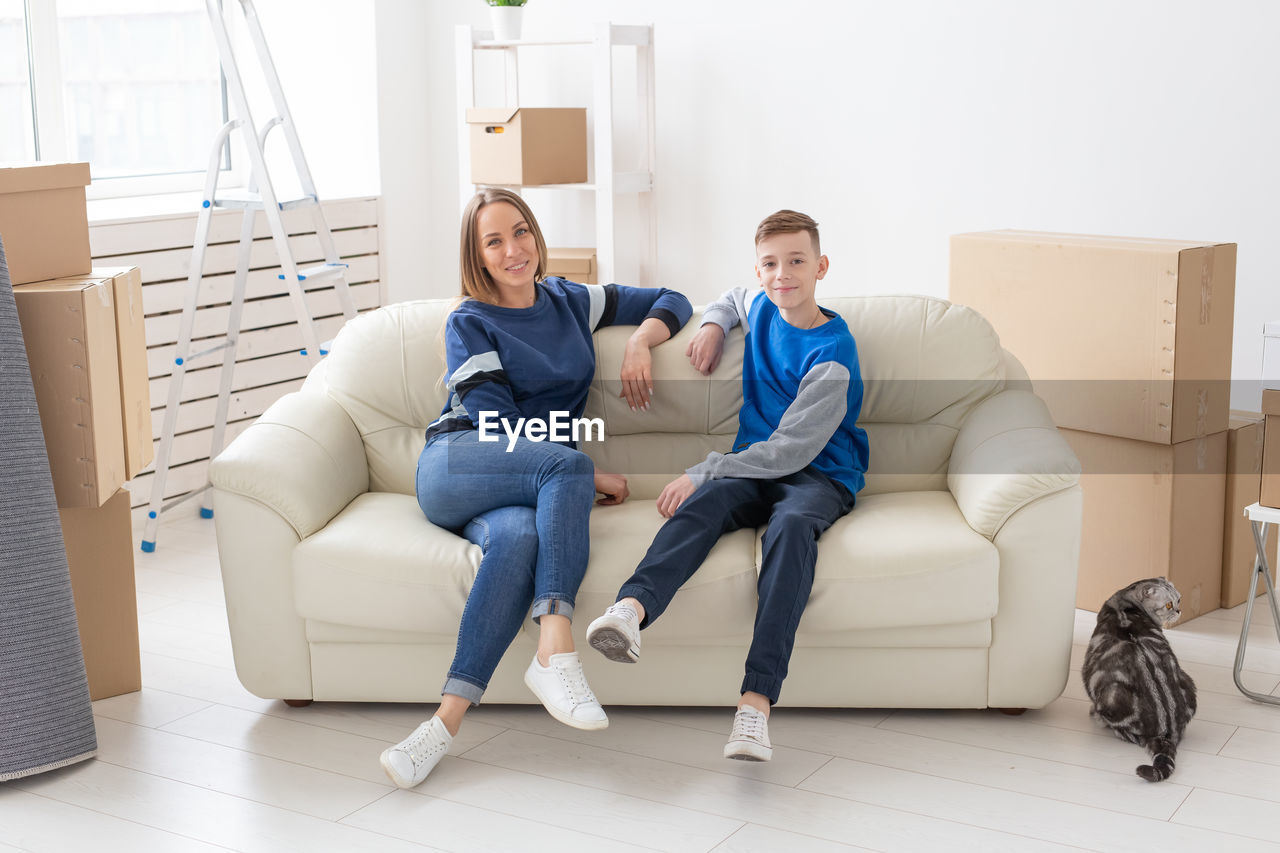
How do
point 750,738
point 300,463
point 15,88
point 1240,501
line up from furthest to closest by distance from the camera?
point 15,88 → point 1240,501 → point 300,463 → point 750,738

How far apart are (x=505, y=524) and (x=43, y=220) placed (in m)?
1.05

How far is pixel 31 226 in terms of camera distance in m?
2.41

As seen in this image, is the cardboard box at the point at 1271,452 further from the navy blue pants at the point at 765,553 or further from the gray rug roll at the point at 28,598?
the gray rug roll at the point at 28,598

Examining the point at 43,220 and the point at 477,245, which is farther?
the point at 477,245

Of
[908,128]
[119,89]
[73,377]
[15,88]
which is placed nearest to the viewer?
[73,377]

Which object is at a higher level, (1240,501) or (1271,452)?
(1271,452)

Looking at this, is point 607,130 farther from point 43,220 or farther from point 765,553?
point 765,553

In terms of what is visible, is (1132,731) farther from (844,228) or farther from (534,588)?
(844,228)

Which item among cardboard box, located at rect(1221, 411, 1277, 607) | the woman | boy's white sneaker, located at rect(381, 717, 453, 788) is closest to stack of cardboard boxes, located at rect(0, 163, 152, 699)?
the woman

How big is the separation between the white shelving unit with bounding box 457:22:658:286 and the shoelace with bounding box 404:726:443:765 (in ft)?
6.93

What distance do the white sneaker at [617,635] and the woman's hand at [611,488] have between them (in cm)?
49

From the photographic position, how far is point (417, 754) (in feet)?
7.17

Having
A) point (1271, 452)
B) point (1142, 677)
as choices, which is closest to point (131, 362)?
point (1142, 677)

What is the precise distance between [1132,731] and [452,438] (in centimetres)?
137
